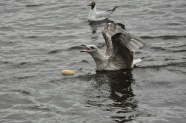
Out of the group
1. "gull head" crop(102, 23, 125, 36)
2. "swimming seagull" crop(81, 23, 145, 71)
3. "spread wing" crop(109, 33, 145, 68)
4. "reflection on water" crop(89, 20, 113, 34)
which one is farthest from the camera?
"reflection on water" crop(89, 20, 113, 34)

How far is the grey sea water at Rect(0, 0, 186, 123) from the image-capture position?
993 cm

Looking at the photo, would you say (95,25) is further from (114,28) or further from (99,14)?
(114,28)

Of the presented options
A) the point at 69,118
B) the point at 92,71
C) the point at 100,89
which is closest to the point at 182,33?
the point at 92,71

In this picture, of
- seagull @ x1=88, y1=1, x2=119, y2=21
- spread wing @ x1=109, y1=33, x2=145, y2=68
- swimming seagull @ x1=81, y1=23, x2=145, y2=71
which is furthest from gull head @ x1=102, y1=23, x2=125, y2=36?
seagull @ x1=88, y1=1, x2=119, y2=21

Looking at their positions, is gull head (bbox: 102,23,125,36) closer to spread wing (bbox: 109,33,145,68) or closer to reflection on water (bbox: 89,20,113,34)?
spread wing (bbox: 109,33,145,68)

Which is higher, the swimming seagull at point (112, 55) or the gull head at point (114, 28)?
the gull head at point (114, 28)

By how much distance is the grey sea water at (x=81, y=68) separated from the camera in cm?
993

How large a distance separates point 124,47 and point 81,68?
136 centimetres

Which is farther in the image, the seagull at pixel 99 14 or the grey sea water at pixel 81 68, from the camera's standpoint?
the seagull at pixel 99 14

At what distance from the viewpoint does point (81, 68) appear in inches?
508

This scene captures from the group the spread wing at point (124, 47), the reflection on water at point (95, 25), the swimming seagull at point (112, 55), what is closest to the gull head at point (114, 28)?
the swimming seagull at point (112, 55)

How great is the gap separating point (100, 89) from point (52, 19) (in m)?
7.15

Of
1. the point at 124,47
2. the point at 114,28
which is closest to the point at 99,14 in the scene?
the point at 114,28

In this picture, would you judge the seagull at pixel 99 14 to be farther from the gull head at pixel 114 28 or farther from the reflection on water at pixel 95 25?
the gull head at pixel 114 28
